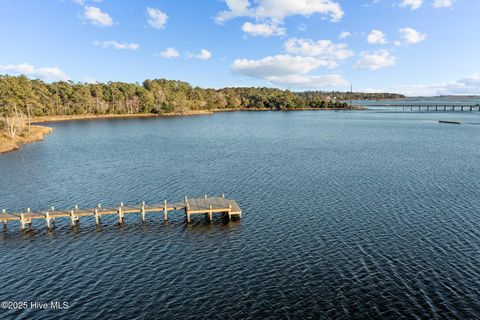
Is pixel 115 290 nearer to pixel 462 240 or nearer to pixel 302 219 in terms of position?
pixel 302 219

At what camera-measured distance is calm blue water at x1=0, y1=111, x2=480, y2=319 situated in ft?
97.6

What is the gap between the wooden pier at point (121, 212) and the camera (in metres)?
46.2

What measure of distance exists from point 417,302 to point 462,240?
16.2 meters

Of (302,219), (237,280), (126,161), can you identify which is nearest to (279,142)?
(126,161)

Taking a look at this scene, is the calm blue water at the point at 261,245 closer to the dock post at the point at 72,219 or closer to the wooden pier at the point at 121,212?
the dock post at the point at 72,219

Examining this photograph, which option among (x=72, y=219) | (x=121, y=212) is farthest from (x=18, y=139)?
(x=121, y=212)

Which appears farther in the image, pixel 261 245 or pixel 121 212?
pixel 121 212

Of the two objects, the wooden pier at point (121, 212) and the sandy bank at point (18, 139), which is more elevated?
the sandy bank at point (18, 139)

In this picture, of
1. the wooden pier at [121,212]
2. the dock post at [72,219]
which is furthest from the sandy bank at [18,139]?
the dock post at [72,219]

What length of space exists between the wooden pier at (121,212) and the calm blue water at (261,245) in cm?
138

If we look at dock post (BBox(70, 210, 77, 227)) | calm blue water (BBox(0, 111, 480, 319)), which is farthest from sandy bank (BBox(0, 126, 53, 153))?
dock post (BBox(70, 210, 77, 227))

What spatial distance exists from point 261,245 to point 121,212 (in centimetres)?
2066

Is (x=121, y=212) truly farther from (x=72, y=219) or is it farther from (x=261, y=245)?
(x=261, y=245)

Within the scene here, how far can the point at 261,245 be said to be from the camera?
40.6m
